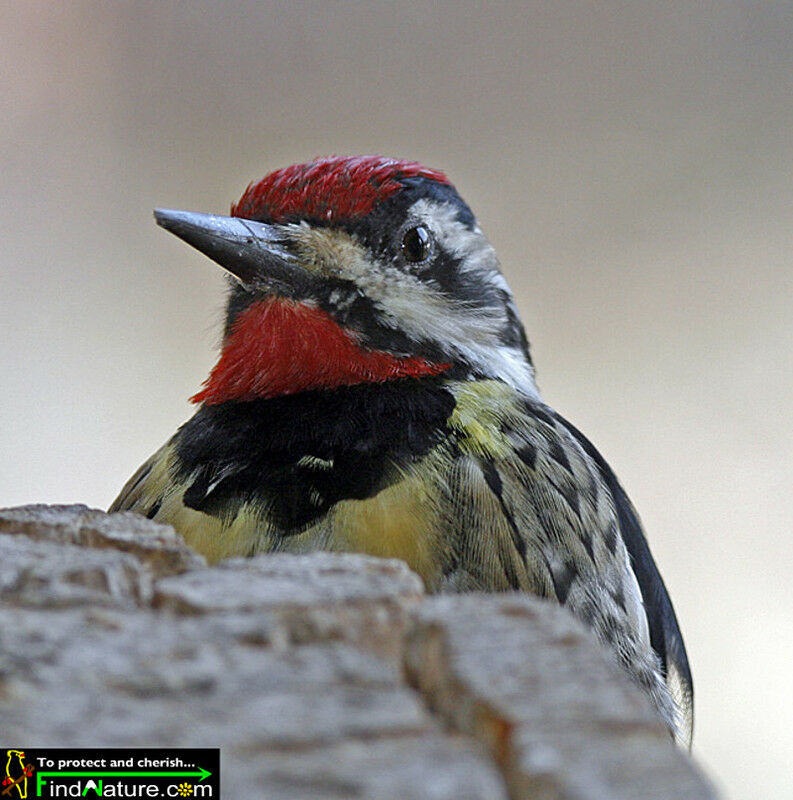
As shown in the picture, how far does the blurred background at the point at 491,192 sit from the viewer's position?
3.50 meters

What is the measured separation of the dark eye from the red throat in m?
0.17

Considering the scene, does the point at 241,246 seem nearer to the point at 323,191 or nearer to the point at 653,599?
the point at 323,191

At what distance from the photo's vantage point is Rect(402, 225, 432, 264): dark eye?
1.34m

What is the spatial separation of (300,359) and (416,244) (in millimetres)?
247

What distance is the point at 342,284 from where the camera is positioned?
4.11ft

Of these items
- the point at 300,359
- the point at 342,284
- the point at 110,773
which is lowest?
the point at 110,773

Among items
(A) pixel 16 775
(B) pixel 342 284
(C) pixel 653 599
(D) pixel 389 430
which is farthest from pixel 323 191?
(A) pixel 16 775

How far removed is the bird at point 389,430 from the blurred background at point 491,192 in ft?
6.97

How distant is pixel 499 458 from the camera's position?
1107 millimetres

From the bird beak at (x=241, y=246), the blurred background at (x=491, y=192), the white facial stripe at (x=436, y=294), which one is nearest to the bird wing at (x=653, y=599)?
the white facial stripe at (x=436, y=294)

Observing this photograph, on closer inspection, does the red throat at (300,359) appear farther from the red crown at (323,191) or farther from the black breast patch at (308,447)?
the red crown at (323,191)

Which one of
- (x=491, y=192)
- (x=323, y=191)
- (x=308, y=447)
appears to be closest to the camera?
(x=308, y=447)

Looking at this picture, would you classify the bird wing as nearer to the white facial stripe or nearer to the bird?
the bird

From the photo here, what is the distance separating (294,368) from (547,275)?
102 inches
